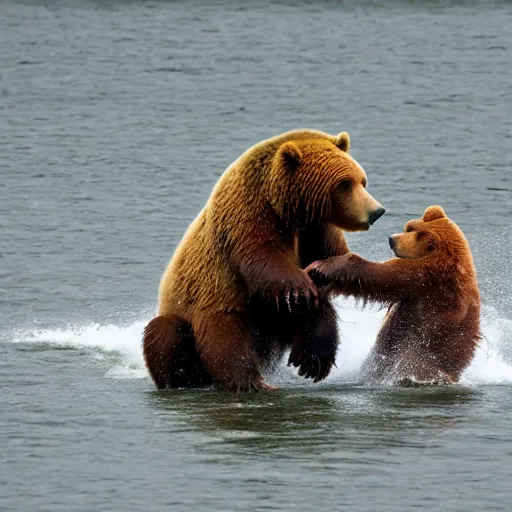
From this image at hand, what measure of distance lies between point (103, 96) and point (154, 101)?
900 millimetres

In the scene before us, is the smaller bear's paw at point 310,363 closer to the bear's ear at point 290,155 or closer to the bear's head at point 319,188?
the bear's head at point 319,188

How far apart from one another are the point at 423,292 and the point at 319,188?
105 centimetres

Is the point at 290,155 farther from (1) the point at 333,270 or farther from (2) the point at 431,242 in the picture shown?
(2) the point at 431,242

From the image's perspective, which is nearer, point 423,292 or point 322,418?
point 322,418

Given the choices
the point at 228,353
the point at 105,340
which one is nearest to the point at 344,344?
the point at 228,353

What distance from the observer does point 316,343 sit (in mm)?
11797

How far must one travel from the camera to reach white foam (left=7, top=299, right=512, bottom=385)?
12336mm

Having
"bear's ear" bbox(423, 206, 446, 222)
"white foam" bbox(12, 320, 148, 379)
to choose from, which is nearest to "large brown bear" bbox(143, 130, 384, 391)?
"bear's ear" bbox(423, 206, 446, 222)

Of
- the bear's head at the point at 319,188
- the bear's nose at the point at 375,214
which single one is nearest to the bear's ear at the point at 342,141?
the bear's head at the point at 319,188

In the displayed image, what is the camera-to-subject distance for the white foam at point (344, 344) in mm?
12336

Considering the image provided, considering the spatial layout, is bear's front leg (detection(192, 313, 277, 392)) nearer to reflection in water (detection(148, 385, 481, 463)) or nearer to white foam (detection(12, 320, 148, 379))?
reflection in water (detection(148, 385, 481, 463))

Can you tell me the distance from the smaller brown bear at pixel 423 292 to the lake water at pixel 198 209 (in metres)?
0.27

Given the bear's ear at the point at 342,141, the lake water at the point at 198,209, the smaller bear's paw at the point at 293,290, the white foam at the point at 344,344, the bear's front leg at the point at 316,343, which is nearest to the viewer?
the lake water at the point at 198,209

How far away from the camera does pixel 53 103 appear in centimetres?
2600
